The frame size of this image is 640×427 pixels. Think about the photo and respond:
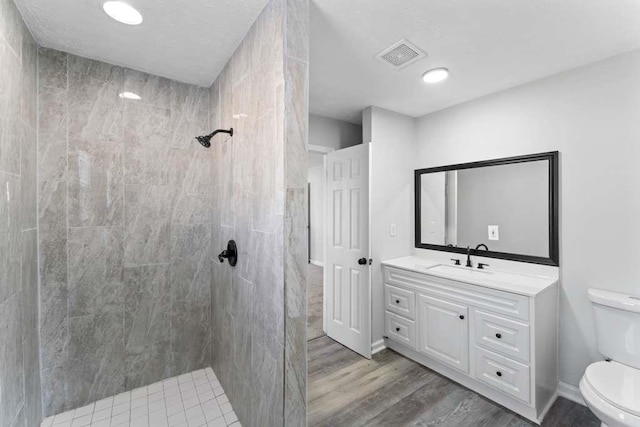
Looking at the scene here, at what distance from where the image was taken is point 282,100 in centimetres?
122

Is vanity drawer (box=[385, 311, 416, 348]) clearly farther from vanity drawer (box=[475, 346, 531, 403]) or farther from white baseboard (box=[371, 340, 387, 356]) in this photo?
vanity drawer (box=[475, 346, 531, 403])

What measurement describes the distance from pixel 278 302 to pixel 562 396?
7.45 feet

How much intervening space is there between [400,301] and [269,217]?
175 cm

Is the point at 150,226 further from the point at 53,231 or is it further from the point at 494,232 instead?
the point at 494,232

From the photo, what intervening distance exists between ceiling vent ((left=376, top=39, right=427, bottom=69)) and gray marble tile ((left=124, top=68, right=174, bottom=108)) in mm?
1604

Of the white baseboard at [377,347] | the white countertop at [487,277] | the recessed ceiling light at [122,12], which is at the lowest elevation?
the white baseboard at [377,347]

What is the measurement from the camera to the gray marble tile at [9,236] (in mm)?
1171

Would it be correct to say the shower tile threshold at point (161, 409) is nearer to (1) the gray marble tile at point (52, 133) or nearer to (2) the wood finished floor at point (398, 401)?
(2) the wood finished floor at point (398, 401)

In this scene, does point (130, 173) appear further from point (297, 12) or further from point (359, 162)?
point (359, 162)

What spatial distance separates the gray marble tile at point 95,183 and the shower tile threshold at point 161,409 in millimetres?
1215

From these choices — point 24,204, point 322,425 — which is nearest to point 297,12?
point 24,204

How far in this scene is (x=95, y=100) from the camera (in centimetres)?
183

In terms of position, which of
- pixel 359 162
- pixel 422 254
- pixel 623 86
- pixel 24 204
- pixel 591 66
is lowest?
pixel 422 254

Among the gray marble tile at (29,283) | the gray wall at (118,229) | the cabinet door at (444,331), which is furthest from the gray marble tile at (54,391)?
the cabinet door at (444,331)
